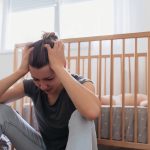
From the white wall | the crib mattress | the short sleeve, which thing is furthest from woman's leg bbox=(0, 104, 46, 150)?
the white wall

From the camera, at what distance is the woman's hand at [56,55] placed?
1004 mm

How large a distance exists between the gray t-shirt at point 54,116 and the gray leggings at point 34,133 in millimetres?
42

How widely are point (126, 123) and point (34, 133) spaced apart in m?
0.48

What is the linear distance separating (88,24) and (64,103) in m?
1.59

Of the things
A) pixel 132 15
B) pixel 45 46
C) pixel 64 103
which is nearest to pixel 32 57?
pixel 45 46

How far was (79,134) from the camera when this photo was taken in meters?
0.89

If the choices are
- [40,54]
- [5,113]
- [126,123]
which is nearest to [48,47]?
[40,54]

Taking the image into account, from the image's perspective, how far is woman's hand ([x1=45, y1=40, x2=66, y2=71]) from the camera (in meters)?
1.00

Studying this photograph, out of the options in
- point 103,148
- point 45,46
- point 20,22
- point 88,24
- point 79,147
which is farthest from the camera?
point 20,22

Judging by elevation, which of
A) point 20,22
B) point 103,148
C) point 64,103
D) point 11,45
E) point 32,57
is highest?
point 20,22

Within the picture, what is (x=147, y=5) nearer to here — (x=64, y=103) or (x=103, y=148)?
(x=103, y=148)

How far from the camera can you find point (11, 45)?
3018mm

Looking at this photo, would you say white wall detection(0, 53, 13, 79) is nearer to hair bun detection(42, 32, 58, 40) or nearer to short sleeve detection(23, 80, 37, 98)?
short sleeve detection(23, 80, 37, 98)

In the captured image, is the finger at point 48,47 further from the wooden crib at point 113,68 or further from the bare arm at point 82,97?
the wooden crib at point 113,68
